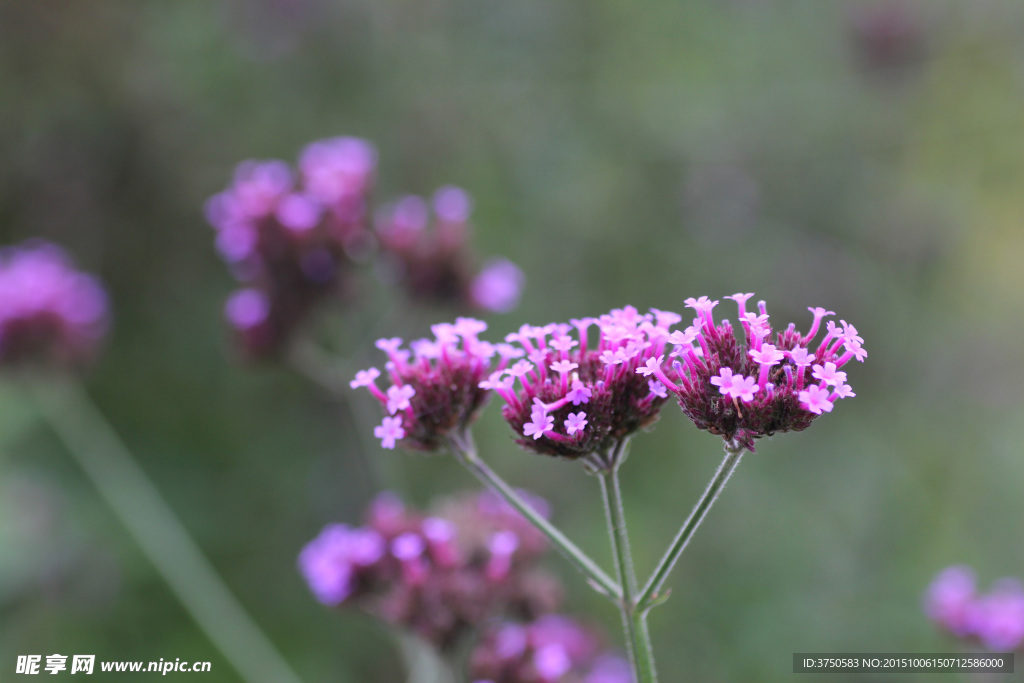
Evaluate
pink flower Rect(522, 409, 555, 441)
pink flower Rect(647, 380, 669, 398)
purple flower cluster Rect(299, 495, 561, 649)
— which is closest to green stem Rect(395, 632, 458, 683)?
purple flower cluster Rect(299, 495, 561, 649)

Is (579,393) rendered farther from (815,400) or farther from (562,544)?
(815,400)

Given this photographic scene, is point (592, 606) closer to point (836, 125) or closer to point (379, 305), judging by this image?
point (379, 305)

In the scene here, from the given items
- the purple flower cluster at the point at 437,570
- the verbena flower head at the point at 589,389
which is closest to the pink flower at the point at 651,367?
the verbena flower head at the point at 589,389

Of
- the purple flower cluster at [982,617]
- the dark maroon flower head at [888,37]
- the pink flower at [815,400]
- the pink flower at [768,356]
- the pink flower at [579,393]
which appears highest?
the dark maroon flower head at [888,37]

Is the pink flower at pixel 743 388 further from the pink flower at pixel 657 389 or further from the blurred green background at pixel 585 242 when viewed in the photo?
the blurred green background at pixel 585 242

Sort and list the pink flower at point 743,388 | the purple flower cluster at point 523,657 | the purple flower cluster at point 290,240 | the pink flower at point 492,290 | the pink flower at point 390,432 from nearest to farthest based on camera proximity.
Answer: the pink flower at point 743,388 → the pink flower at point 390,432 → the purple flower cluster at point 523,657 → the purple flower cluster at point 290,240 → the pink flower at point 492,290

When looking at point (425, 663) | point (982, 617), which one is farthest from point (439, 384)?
point (982, 617)

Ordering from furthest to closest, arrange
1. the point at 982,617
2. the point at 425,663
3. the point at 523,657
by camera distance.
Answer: the point at 425,663 → the point at 982,617 → the point at 523,657

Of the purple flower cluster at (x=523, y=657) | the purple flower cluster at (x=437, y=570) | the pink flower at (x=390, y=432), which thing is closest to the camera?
the pink flower at (x=390, y=432)
